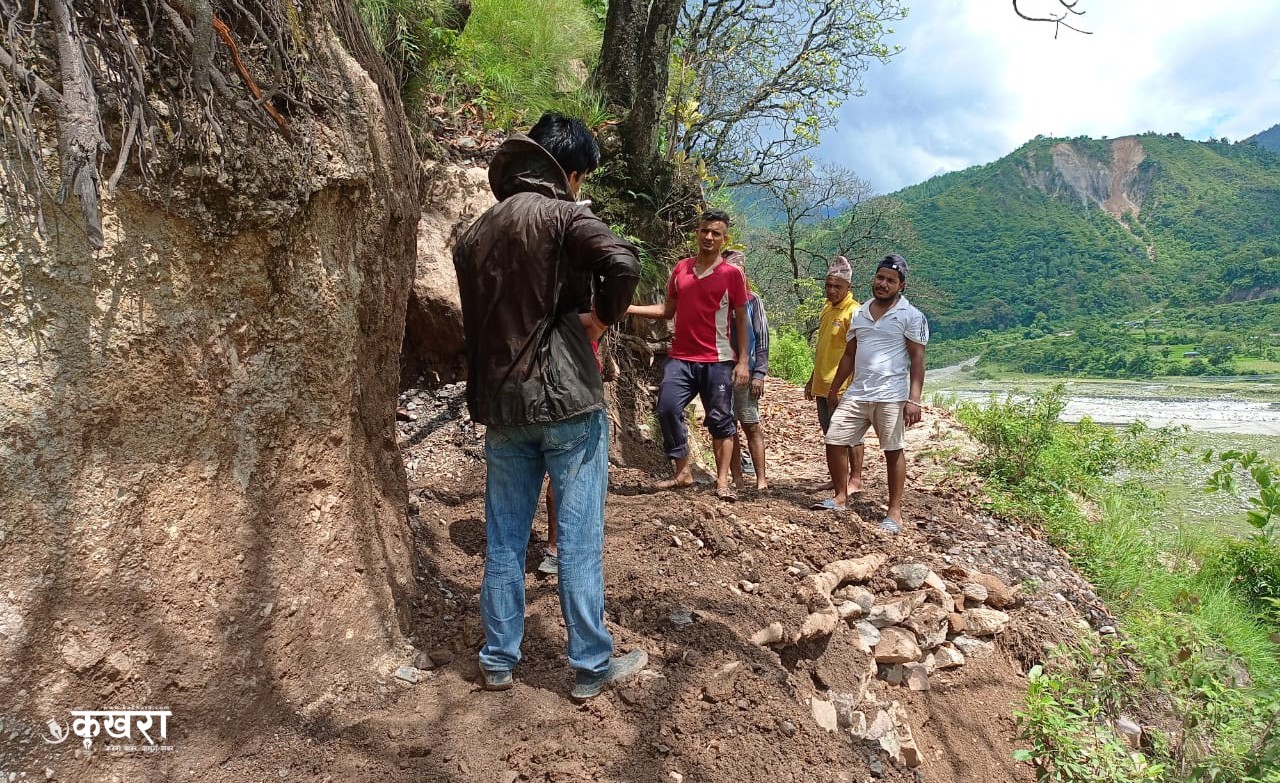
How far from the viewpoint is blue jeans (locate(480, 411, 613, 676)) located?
2326mm

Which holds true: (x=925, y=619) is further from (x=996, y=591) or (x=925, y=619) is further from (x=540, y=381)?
(x=540, y=381)

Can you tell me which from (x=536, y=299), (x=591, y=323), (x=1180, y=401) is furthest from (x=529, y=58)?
(x=1180, y=401)

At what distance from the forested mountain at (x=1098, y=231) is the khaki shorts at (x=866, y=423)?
1934 inches

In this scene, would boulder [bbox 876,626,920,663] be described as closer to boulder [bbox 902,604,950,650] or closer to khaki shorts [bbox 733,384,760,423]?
boulder [bbox 902,604,950,650]

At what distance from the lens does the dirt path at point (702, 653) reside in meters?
2.21

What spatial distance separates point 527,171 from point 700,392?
2.62 m

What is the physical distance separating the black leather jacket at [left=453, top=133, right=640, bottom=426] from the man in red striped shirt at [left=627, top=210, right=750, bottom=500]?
7.62 ft

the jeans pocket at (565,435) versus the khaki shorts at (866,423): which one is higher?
the jeans pocket at (565,435)

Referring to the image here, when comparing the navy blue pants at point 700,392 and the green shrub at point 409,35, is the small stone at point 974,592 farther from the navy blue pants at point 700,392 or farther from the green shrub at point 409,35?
the green shrub at point 409,35

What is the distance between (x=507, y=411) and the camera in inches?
90.5

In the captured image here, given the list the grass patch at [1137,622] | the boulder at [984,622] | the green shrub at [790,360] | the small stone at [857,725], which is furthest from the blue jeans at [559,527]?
the green shrub at [790,360]

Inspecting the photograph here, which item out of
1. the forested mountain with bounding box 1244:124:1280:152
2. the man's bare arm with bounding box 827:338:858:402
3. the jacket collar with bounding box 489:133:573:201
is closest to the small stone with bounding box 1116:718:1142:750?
the man's bare arm with bounding box 827:338:858:402

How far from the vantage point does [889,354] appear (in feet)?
15.1

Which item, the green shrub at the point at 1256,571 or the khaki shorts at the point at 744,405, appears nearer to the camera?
the khaki shorts at the point at 744,405
